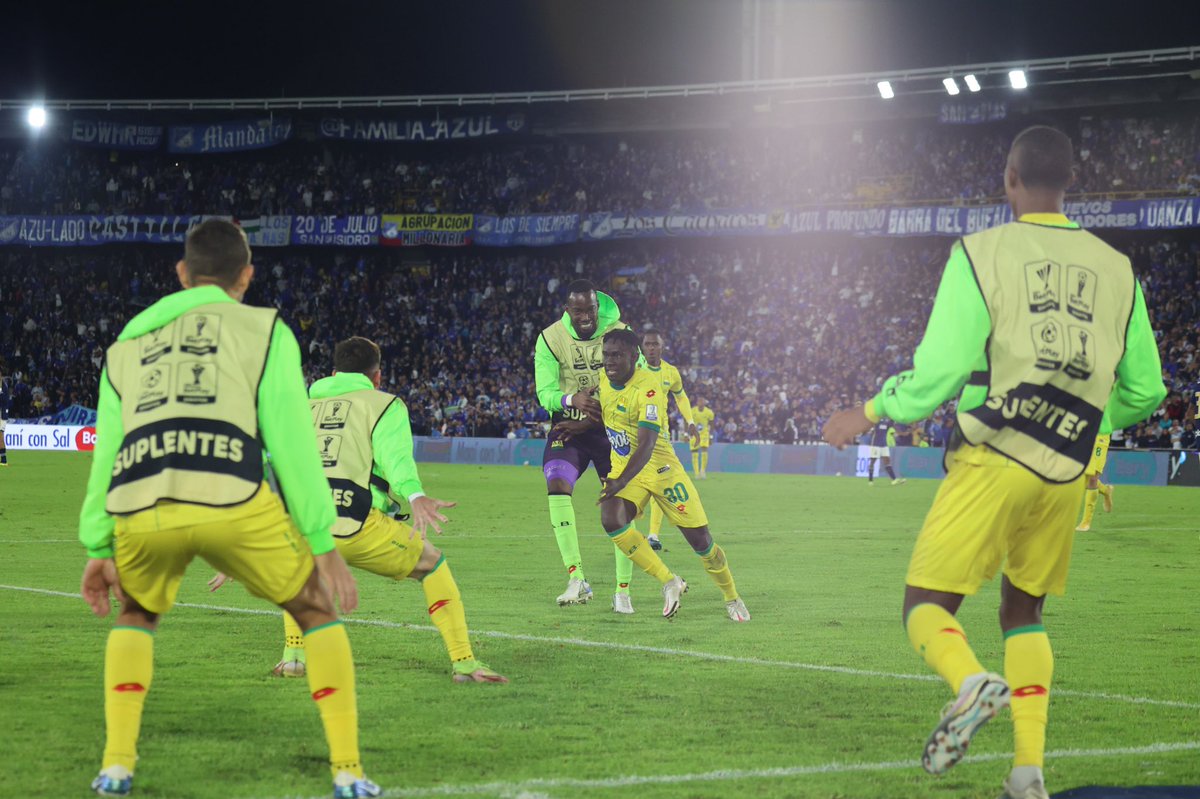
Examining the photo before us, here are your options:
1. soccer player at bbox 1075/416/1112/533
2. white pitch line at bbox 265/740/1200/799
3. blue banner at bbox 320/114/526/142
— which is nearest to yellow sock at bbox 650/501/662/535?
soccer player at bbox 1075/416/1112/533

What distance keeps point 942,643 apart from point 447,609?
3.38 metres

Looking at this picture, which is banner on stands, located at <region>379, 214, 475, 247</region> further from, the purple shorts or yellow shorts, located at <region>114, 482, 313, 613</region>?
yellow shorts, located at <region>114, 482, 313, 613</region>

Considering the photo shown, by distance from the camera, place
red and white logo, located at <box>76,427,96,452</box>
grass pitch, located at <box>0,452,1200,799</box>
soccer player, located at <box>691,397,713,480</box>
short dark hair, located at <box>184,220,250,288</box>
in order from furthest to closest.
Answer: red and white logo, located at <box>76,427,96,452</box>
soccer player, located at <box>691,397,713,480</box>
grass pitch, located at <box>0,452,1200,799</box>
short dark hair, located at <box>184,220,250,288</box>

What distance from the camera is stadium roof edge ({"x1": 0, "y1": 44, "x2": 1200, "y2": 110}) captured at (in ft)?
142

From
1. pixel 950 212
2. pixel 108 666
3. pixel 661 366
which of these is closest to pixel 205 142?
pixel 950 212

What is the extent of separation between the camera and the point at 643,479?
1056cm

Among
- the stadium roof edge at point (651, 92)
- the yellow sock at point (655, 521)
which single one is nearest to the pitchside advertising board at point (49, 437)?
the stadium roof edge at point (651, 92)

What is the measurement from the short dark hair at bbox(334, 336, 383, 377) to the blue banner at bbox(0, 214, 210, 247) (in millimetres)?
48446

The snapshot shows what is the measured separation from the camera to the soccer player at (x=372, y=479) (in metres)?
7.07

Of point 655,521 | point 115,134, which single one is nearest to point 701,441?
point 655,521

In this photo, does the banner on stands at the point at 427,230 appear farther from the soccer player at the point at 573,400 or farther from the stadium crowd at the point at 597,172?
the soccer player at the point at 573,400

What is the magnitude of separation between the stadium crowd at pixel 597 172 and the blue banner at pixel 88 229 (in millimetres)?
1233

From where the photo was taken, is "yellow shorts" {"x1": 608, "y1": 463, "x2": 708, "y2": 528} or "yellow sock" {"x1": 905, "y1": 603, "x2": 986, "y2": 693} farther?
"yellow shorts" {"x1": 608, "y1": 463, "x2": 708, "y2": 528}

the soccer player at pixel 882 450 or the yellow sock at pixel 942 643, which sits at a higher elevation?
the soccer player at pixel 882 450
